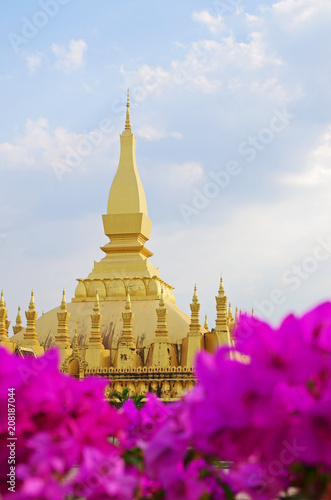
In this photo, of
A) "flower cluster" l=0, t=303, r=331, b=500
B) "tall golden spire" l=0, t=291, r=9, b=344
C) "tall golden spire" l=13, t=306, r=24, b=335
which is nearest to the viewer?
"flower cluster" l=0, t=303, r=331, b=500

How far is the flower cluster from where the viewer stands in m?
1.88

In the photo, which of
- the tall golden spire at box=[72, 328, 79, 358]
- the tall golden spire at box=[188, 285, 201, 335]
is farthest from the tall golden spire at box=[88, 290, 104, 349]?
the tall golden spire at box=[188, 285, 201, 335]

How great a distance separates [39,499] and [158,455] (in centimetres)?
38

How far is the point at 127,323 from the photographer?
25.4m

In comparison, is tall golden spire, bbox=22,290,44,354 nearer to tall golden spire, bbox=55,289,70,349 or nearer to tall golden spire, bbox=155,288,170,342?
tall golden spire, bbox=55,289,70,349

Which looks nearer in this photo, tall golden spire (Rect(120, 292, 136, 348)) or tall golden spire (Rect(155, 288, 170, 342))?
tall golden spire (Rect(155, 288, 170, 342))

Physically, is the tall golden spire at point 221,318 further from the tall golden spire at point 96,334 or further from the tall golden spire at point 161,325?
the tall golden spire at point 96,334

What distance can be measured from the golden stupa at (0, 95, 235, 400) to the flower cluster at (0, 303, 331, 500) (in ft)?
66.9

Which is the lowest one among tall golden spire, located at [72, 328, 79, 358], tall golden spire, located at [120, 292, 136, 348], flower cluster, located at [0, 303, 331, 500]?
flower cluster, located at [0, 303, 331, 500]

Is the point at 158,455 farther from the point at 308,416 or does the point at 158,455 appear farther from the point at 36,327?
the point at 36,327

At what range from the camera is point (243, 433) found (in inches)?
76.7

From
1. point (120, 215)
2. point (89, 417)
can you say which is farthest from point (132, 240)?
point (89, 417)

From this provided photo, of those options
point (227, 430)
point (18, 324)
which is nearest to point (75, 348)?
point (18, 324)

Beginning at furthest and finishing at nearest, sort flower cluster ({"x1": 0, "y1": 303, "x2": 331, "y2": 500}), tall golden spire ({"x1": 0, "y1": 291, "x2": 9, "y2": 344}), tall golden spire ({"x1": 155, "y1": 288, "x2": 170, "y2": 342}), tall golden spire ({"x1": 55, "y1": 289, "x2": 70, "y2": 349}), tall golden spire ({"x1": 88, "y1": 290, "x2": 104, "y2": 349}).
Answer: tall golden spire ({"x1": 0, "y1": 291, "x2": 9, "y2": 344}) < tall golden spire ({"x1": 55, "y1": 289, "x2": 70, "y2": 349}) < tall golden spire ({"x1": 88, "y1": 290, "x2": 104, "y2": 349}) < tall golden spire ({"x1": 155, "y1": 288, "x2": 170, "y2": 342}) < flower cluster ({"x1": 0, "y1": 303, "x2": 331, "y2": 500})
